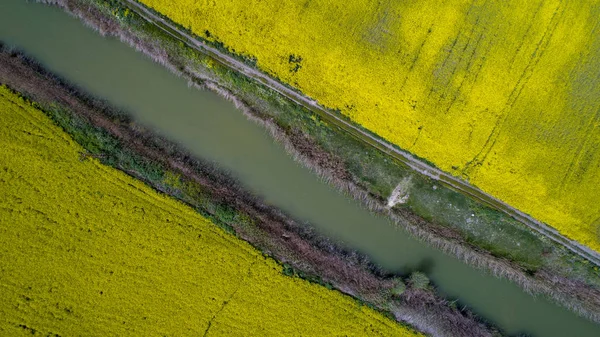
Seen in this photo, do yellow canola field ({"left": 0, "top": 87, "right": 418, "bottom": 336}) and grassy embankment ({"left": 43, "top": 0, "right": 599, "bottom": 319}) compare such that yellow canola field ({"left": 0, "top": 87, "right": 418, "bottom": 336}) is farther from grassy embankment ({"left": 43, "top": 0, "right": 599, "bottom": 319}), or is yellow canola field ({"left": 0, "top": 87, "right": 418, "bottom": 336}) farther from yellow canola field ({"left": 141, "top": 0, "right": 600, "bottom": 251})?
yellow canola field ({"left": 141, "top": 0, "right": 600, "bottom": 251})

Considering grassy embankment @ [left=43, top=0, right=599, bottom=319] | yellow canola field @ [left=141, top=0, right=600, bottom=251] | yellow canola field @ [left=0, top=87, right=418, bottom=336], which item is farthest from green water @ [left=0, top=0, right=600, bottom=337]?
yellow canola field @ [left=141, top=0, right=600, bottom=251]

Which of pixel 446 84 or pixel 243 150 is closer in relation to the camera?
pixel 446 84

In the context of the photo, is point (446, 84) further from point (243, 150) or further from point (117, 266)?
point (117, 266)

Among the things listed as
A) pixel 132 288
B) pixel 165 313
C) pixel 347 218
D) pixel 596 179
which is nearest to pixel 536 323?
pixel 596 179

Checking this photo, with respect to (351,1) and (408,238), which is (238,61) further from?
(408,238)

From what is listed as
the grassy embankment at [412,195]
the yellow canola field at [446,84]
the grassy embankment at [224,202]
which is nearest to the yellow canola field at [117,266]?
the grassy embankment at [224,202]

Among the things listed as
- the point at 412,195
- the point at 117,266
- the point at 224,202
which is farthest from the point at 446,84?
the point at 117,266

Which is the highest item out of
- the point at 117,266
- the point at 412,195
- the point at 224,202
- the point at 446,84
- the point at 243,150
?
the point at 446,84
